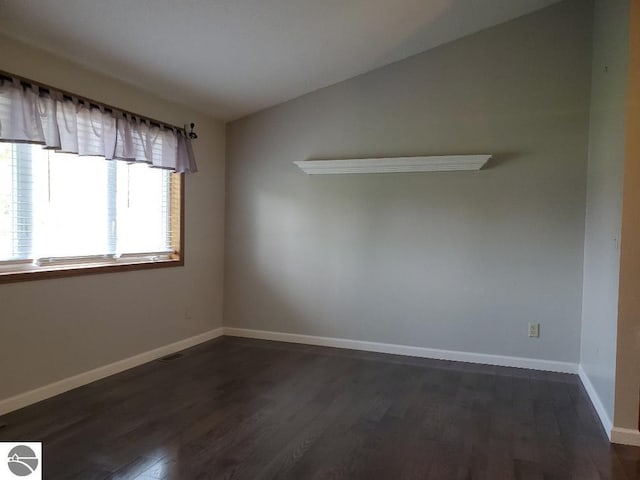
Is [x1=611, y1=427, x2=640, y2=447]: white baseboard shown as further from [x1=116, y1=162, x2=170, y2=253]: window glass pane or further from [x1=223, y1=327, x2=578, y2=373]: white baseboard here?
[x1=116, y1=162, x2=170, y2=253]: window glass pane

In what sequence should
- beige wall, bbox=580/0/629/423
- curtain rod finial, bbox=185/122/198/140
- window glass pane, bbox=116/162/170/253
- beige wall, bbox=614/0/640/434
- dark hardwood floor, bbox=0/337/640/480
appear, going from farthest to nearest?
curtain rod finial, bbox=185/122/198/140 < window glass pane, bbox=116/162/170/253 < beige wall, bbox=580/0/629/423 < beige wall, bbox=614/0/640/434 < dark hardwood floor, bbox=0/337/640/480

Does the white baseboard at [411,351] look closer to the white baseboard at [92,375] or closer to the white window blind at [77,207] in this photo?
the white baseboard at [92,375]

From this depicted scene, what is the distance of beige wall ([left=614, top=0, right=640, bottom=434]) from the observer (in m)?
2.43

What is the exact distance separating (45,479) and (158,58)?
2.59m

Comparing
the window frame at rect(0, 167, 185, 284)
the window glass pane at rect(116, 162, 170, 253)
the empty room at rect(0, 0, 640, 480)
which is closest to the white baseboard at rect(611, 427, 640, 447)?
the empty room at rect(0, 0, 640, 480)

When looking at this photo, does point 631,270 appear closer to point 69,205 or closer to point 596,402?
point 596,402

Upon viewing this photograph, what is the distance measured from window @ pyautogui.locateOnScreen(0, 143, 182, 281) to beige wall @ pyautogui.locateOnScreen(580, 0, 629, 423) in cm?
330

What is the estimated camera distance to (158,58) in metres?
3.16

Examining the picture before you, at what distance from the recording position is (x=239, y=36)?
3.09 meters

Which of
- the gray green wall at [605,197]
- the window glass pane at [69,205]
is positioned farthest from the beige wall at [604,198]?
the window glass pane at [69,205]

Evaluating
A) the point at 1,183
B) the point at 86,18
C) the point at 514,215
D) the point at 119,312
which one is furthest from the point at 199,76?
the point at 514,215

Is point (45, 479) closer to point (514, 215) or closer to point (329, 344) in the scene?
point (329, 344)

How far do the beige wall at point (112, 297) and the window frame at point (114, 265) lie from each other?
0.16 ft

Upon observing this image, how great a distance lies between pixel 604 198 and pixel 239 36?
2639 millimetres
